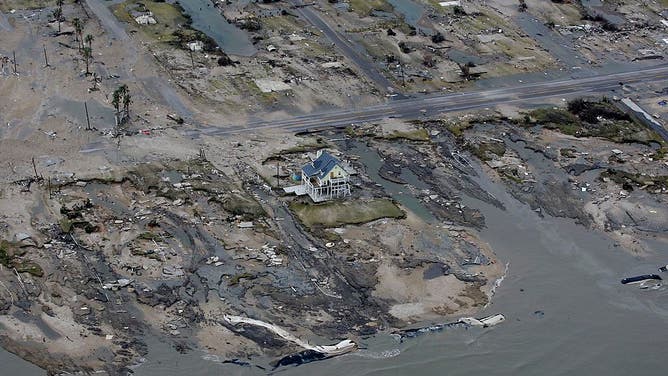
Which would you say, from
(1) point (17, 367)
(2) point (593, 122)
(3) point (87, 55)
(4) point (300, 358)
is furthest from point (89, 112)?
(2) point (593, 122)

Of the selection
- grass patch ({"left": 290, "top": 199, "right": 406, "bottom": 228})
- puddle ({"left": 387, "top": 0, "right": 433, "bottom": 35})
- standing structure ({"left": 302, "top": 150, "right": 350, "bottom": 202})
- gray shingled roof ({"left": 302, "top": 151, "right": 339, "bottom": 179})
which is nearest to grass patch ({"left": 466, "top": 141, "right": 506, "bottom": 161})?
grass patch ({"left": 290, "top": 199, "right": 406, "bottom": 228})

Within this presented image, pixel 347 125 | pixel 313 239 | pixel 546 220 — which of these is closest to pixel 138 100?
pixel 347 125

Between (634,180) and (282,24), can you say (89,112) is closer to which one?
(282,24)

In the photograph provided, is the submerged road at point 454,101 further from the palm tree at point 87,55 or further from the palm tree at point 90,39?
the palm tree at point 90,39

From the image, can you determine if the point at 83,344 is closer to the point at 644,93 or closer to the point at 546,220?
the point at 546,220

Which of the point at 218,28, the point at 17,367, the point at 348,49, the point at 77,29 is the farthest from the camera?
the point at 218,28

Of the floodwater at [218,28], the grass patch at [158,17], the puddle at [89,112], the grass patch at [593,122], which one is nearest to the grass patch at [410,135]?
the grass patch at [593,122]
